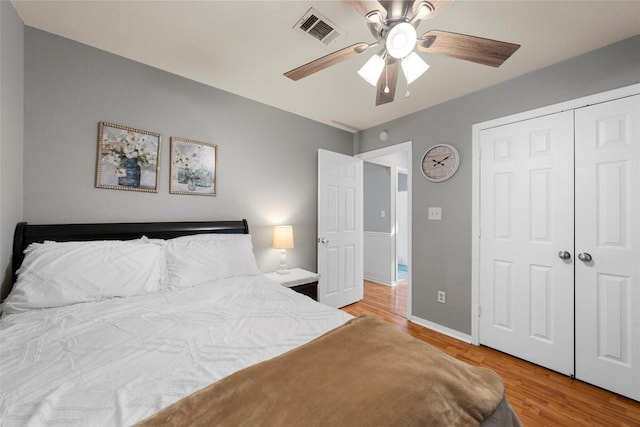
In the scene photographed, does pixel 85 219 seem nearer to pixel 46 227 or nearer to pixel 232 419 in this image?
→ pixel 46 227

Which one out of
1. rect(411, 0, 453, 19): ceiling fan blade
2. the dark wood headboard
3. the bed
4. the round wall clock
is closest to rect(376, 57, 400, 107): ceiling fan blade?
rect(411, 0, 453, 19): ceiling fan blade

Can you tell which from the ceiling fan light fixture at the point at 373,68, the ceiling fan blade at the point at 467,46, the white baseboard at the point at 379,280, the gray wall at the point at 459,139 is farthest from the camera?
the white baseboard at the point at 379,280

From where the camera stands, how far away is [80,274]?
4.79 ft

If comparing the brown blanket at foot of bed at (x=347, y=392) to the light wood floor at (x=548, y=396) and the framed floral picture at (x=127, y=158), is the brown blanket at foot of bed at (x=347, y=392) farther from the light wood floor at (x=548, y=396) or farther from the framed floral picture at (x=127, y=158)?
the framed floral picture at (x=127, y=158)

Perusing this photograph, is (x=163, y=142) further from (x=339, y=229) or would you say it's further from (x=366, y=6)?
(x=339, y=229)

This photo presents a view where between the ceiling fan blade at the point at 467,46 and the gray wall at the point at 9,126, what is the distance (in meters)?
2.31

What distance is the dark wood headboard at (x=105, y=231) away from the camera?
1.59 meters

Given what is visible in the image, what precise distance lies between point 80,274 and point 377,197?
4.19 metres

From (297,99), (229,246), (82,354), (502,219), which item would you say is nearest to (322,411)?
(82,354)

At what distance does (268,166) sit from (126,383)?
2.31 m

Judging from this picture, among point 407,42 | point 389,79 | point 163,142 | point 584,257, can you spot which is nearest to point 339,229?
point 389,79

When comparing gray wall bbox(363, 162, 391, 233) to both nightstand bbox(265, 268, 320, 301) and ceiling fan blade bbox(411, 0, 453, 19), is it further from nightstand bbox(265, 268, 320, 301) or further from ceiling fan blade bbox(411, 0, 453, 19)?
ceiling fan blade bbox(411, 0, 453, 19)

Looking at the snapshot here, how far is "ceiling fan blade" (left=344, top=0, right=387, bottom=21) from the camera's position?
1.12 meters

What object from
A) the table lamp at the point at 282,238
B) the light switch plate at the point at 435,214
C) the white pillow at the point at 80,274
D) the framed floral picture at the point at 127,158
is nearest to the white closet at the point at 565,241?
the light switch plate at the point at 435,214
